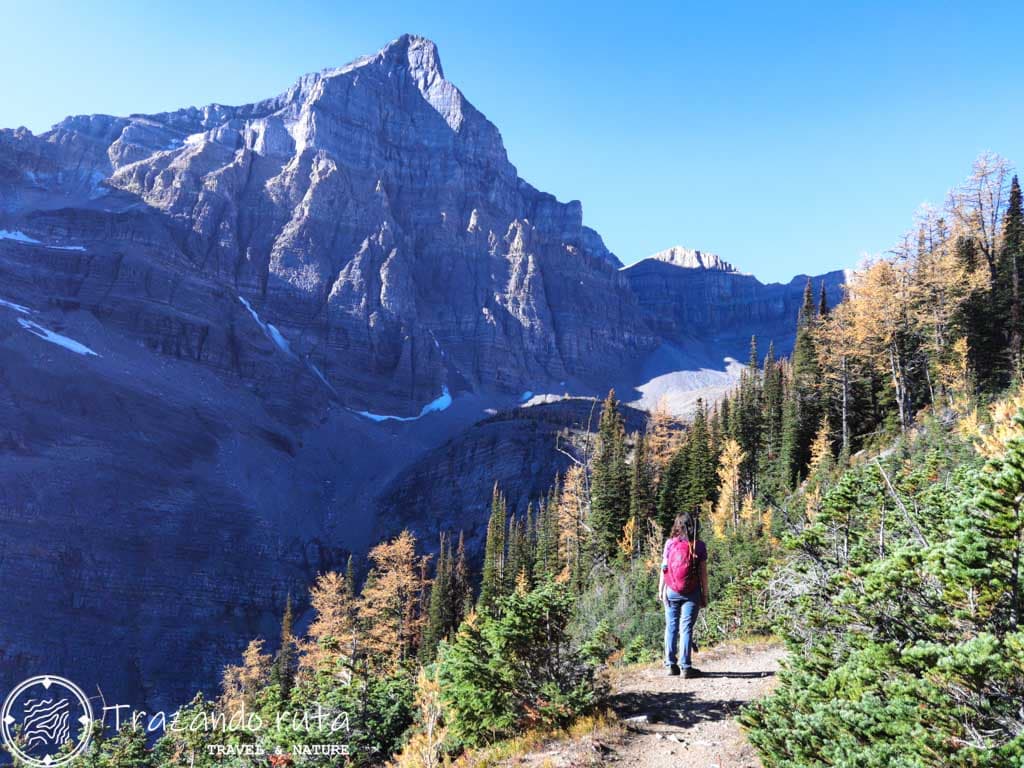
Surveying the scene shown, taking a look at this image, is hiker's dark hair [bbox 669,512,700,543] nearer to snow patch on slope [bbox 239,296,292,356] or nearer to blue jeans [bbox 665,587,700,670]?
blue jeans [bbox 665,587,700,670]

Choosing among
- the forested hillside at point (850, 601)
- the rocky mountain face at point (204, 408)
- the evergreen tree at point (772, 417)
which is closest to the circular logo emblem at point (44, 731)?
the forested hillside at point (850, 601)

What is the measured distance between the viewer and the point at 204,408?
11769 centimetres

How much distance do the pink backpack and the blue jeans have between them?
0.36 feet

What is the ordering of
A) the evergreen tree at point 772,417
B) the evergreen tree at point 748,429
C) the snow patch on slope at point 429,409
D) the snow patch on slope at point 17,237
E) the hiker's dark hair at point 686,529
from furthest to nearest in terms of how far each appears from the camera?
the snow patch on slope at point 429,409, the snow patch on slope at point 17,237, the evergreen tree at point 748,429, the evergreen tree at point 772,417, the hiker's dark hair at point 686,529

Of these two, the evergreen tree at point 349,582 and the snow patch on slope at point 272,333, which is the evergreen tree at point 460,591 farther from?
the snow patch on slope at point 272,333

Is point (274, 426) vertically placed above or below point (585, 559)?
above

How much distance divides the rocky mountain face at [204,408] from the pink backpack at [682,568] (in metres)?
66.3

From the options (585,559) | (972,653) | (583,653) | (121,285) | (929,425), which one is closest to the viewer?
(972,653)

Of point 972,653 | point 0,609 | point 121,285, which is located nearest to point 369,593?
point 972,653

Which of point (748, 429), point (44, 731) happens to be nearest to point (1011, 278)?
point (748, 429)

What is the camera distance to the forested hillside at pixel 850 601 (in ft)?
12.4

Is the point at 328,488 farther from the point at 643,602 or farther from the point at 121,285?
the point at 643,602

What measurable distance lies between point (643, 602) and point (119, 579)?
6840 cm

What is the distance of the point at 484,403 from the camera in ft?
583
